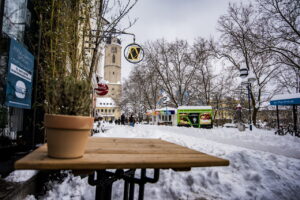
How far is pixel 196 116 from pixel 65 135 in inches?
838

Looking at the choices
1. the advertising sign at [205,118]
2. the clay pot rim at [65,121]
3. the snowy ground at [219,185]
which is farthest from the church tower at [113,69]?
the clay pot rim at [65,121]

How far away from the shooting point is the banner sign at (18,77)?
3.05 m

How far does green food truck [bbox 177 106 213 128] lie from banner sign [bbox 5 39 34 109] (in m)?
19.1

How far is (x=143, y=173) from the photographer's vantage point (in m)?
1.85

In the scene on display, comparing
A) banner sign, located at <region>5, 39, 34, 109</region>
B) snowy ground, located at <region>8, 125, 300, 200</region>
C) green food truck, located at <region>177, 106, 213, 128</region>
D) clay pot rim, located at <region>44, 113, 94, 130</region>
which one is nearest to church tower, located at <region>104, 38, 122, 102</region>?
green food truck, located at <region>177, 106, 213, 128</region>

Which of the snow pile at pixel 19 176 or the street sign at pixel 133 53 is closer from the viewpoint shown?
the snow pile at pixel 19 176

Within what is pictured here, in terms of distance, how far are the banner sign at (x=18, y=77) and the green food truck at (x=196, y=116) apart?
1912 centimetres

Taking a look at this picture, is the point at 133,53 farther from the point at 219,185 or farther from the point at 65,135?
the point at 65,135

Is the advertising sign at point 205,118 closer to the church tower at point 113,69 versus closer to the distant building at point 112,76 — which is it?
the distant building at point 112,76

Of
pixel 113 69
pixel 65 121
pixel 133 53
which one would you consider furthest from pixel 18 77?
pixel 113 69

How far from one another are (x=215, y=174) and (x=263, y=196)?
85cm

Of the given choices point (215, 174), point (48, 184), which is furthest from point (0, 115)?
point (215, 174)

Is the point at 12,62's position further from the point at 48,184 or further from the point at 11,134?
the point at 48,184

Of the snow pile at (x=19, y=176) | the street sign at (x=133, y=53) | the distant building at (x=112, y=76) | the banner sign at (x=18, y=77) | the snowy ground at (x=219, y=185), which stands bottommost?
the snowy ground at (x=219, y=185)
